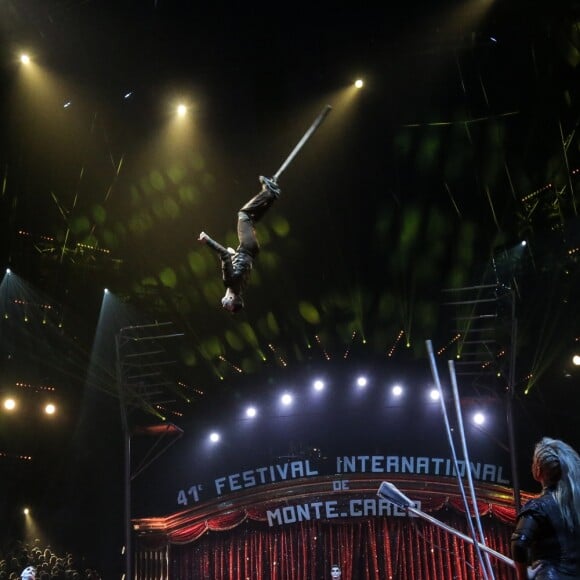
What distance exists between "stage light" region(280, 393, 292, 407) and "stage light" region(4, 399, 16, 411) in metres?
7.04

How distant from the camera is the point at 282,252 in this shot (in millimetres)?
17625

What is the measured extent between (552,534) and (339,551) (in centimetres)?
1378

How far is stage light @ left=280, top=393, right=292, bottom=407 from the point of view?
56.7ft

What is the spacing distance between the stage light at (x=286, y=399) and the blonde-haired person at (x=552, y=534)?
1455 centimetres

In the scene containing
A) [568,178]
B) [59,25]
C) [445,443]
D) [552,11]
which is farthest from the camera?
[445,443]

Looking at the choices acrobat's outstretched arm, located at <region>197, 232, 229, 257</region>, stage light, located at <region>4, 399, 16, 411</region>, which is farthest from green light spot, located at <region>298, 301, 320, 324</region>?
acrobat's outstretched arm, located at <region>197, 232, 229, 257</region>

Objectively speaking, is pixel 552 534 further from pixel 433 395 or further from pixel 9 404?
pixel 9 404

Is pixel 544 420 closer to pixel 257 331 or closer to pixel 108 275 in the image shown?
pixel 257 331

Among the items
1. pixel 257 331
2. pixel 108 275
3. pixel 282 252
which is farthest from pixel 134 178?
pixel 257 331

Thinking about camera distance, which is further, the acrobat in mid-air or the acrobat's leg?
the acrobat's leg

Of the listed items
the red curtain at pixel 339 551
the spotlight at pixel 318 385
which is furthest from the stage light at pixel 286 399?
the red curtain at pixel 339 551

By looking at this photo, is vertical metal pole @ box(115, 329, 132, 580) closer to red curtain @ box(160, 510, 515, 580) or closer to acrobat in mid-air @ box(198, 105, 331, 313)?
red curtain @ box(160, 510, 515, 580)

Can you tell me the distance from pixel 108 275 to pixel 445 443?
961 cm

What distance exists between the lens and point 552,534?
9.17 ft
